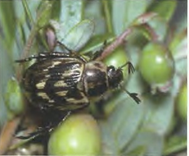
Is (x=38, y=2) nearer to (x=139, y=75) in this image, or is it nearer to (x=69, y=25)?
(x=69, y=25)

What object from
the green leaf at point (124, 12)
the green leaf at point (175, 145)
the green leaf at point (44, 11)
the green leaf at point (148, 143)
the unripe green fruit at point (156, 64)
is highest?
the green leaf at point (44, 11)

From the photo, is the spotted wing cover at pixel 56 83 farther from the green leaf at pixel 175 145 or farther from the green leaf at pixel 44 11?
the green leaf at pixel 175 145

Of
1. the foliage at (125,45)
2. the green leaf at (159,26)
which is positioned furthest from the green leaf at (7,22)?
the green leaf at (159,26)

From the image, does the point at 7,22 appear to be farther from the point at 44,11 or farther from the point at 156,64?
the point at 156,64

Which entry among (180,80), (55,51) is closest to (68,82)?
(55,51)

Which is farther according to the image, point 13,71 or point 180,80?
point 180,80
